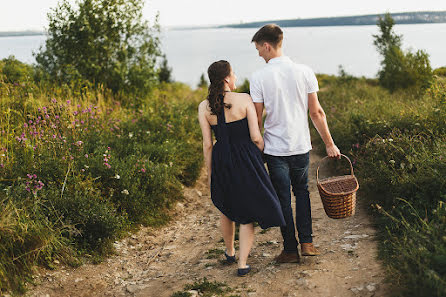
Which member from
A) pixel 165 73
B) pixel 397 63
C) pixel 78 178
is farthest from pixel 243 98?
pixel 165 73

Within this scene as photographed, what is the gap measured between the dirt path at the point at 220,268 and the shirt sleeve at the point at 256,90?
1690 millimetres

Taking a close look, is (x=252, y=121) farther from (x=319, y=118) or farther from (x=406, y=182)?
(x=406, y=182)

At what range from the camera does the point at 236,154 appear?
157 inches

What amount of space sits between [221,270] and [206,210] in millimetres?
2278

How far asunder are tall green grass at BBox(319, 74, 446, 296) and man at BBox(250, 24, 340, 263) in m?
0.89

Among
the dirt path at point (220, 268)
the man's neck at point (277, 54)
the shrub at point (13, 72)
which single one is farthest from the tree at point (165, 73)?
the man's neck at point (277, 54)

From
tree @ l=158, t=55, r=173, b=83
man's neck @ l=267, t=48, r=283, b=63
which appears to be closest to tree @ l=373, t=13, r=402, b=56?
tree @ l=158, t=55, r=173, b=83

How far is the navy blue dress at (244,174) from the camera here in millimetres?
3967

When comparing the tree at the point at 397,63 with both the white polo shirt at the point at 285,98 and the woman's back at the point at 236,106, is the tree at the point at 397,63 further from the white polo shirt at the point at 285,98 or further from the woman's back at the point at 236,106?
the woman's back at the point at 236,106

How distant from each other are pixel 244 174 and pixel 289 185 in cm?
48

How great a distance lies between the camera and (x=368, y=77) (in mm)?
19797

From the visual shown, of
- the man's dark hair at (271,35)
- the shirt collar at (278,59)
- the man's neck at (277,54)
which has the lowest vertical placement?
the shirt collar at (278,59)

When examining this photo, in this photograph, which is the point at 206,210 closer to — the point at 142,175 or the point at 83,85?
the point at 142,175

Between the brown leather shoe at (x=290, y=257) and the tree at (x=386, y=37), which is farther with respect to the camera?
the tree at (x=386, y=37)
